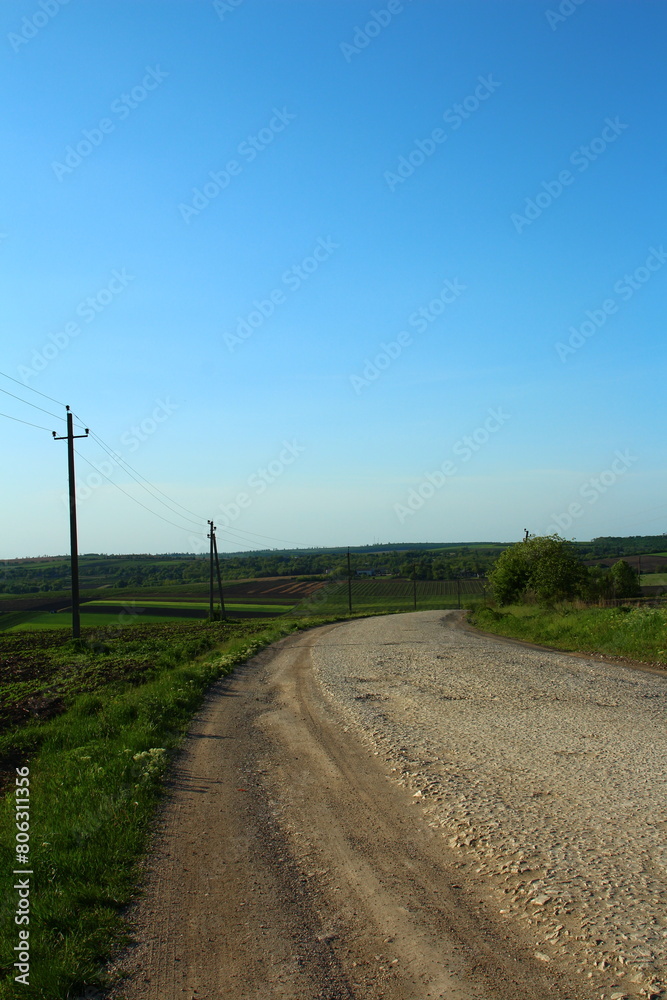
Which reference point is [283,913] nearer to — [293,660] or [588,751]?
[588,751]

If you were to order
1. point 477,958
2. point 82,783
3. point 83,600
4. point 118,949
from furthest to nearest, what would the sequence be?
point 83,600
point 82,783
point 118,949
point 477,958

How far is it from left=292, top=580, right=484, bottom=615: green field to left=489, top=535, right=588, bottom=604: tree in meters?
16.6

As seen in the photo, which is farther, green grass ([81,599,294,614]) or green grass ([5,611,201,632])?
green grass ([81,599,294,614])

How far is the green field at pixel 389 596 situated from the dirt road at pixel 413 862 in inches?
2135

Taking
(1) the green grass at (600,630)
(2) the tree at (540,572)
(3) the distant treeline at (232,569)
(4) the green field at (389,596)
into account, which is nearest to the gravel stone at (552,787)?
(1) the green grass at (600,630)

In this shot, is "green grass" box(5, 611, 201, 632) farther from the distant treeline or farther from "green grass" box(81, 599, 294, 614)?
the distant treeline

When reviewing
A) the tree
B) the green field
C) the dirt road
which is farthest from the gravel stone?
the green field

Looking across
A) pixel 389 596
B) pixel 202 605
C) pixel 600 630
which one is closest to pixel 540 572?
pixel 600 630

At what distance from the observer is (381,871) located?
5.47m

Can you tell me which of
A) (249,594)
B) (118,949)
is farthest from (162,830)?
(249,594)

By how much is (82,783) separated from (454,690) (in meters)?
8.19

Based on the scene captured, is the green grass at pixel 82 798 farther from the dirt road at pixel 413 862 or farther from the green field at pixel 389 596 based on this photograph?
the green field at pixel 389 596

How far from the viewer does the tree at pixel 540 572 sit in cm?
3806

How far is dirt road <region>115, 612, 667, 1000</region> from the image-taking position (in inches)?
159
